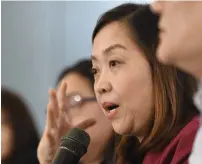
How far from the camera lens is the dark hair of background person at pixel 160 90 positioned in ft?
1.65

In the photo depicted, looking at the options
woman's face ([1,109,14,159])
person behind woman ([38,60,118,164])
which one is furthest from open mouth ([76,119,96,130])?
woman's face ([1,109,14,159])

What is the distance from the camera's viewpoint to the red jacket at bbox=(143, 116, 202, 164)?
1.43 ft

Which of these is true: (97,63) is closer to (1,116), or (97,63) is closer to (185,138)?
(185,138)

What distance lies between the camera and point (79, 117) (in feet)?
2.17

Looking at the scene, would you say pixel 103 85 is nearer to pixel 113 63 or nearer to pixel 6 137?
pixel 113 63

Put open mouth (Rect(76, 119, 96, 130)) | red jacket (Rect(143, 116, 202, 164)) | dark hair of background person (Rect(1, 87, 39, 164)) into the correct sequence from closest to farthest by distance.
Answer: red jacket (Rect(143, 116, 202, 164)), open mouth (Rect(76, 119, 96, 130)), dark hair of background person (Rect(1, 87, 39, 164))

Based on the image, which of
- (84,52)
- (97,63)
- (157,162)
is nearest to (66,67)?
(84,52)

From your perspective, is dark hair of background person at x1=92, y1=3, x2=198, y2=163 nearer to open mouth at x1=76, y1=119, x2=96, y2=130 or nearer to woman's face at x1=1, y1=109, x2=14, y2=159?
open mouth at x1=76, y1=119, x2=96, y2=130

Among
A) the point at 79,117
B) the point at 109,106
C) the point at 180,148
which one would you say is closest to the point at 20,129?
the point at 79,117

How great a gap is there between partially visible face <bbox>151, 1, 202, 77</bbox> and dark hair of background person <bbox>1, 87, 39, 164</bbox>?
1.45 ft

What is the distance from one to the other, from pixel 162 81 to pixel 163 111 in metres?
0.04

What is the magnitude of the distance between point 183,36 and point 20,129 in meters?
0.51

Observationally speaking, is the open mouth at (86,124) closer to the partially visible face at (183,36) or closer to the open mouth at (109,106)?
the open mouth at (109,106)

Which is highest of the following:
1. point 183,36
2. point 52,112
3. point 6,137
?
point 183,36
